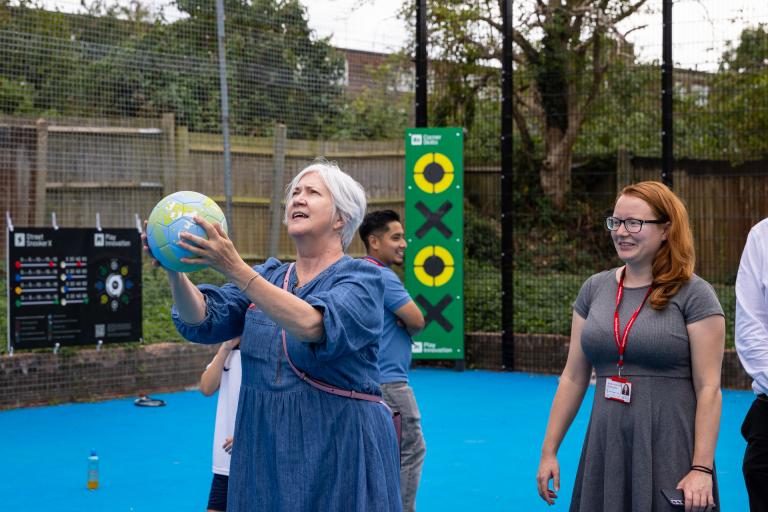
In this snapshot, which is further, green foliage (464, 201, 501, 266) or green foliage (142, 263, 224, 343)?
green foliage (464, 201, 501, 266)

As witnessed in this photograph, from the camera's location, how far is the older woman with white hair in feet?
9.61

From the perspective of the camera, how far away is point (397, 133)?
14.1m

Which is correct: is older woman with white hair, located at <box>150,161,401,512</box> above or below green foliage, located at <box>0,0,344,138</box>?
below

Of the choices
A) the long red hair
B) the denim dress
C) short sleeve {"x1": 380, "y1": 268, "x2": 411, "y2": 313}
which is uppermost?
the long red hair

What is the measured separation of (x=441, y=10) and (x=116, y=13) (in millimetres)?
4349

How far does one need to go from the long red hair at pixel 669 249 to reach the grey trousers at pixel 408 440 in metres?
1.97

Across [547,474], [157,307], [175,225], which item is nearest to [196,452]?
[157,307]

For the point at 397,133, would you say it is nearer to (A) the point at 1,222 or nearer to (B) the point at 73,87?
(B) the point at 73,87

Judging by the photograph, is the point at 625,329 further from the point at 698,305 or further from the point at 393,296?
the point at 393,296

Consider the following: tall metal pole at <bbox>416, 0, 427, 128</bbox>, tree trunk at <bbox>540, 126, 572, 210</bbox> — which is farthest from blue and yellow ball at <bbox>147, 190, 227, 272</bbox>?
tree trunk at <bbox>540, 126, 572, 210</bbox>

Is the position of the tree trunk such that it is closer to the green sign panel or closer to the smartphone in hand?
the green sign panel

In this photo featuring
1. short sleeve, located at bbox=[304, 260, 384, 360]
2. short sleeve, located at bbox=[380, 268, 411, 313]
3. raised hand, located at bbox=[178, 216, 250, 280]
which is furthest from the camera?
short sleeve, located at bbox=[380, 268, 411, 313]

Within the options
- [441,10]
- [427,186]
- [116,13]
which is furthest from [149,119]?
[441,10]

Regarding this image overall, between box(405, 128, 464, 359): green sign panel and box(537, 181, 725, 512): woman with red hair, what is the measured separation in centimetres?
858
